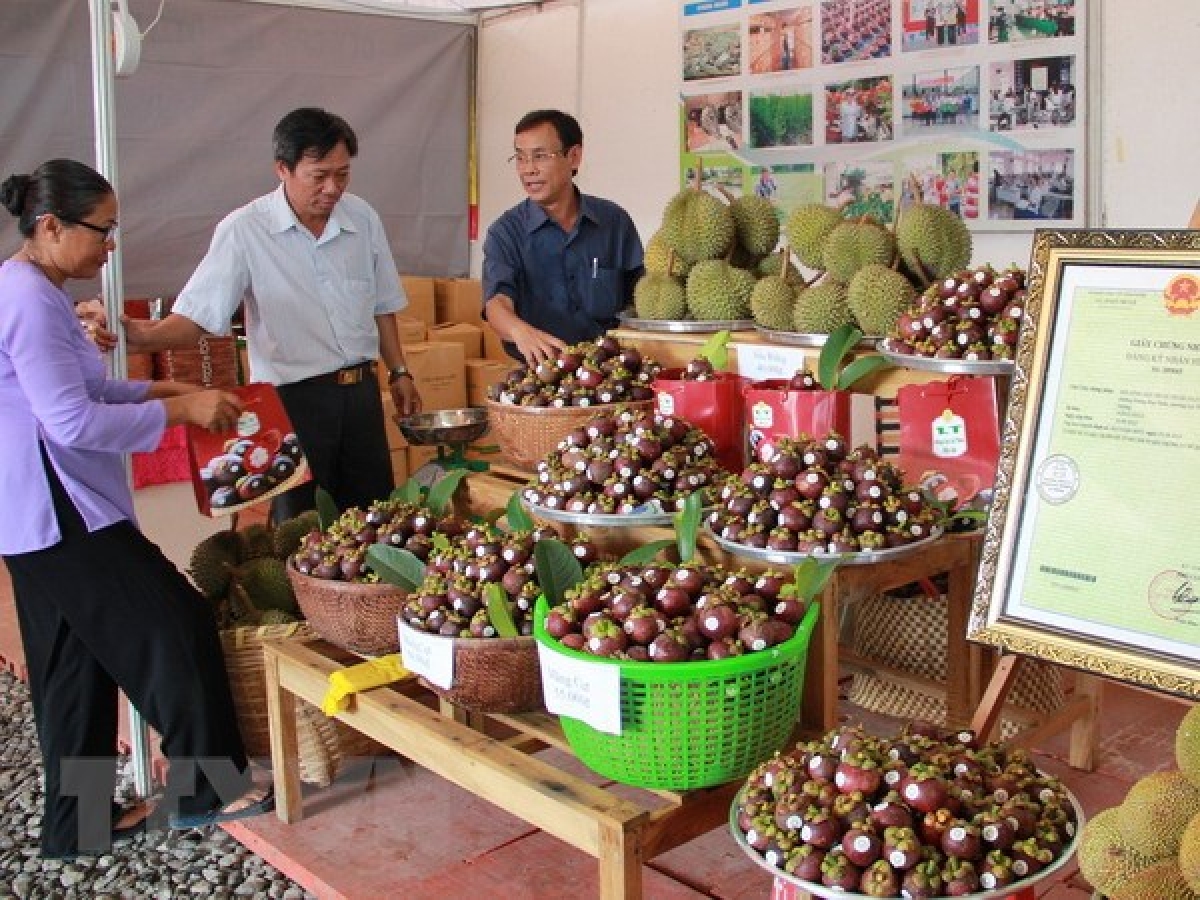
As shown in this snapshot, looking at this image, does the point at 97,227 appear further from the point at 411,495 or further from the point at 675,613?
the point at 675,613

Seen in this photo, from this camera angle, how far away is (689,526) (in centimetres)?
212

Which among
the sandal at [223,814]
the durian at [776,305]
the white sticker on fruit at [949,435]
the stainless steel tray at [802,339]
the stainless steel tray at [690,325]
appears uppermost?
the durian at [776,305]

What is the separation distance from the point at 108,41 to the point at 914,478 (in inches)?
78.4

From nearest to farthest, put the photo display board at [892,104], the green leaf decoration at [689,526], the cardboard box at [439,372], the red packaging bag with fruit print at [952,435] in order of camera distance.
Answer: the green leaf decoration at [689,526] < the red packaging bag with fruit print at [952,435] < the photo display board at [892,104] < the cardboard box at [439,372]

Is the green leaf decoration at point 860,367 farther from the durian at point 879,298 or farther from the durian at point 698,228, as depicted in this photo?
Answer: the durian at point 698,228

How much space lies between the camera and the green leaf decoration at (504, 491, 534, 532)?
96.1 inches

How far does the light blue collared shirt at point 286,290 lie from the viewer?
353 centimetres

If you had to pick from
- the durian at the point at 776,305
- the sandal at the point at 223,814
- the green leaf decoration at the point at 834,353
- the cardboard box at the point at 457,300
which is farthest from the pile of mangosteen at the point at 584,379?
the cardboard box at the point at 457,300

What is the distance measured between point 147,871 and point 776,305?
1.84 m

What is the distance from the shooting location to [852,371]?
2.50 metres

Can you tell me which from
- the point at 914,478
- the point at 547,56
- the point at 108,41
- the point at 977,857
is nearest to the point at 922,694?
the point at 914,478

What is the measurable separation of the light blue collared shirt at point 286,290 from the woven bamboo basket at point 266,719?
0.95m

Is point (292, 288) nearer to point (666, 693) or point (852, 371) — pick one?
point (852, 371)

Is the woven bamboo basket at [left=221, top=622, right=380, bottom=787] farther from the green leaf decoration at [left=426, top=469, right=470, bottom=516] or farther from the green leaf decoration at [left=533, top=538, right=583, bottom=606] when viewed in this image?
the green leaf decoration at [left=533, top=538, right=583, bottom=606]
